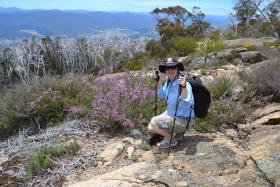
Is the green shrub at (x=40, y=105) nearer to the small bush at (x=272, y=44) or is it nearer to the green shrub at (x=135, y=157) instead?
the green shrub at (x=135, y=157)

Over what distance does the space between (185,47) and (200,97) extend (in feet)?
37.1

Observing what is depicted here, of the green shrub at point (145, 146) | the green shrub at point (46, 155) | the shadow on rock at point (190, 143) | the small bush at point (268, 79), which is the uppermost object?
the small bush at point (268, 79)

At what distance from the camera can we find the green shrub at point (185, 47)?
17.4 m

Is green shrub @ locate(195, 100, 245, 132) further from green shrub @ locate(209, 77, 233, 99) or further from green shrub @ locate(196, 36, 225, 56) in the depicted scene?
green shrub @ locate(196, 36, 225, 56)

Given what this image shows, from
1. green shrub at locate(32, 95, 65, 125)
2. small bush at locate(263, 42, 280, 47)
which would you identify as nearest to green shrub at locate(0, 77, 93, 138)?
green shrub at locate(32, 95, 65, 125)

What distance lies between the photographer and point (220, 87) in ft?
29.5

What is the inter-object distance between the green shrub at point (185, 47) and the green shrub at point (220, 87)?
26.5 feet

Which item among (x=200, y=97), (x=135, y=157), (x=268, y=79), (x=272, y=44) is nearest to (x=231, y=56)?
(x=272, y=44)

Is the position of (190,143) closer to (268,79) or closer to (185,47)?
(268,79)

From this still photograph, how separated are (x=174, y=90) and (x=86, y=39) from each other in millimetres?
13150

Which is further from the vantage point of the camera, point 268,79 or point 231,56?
point 231,56

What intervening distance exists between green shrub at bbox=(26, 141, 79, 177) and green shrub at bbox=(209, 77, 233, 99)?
9.59ft

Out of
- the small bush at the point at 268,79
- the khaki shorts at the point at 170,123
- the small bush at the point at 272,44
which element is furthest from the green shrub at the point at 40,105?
the small bush at the point at 272,44

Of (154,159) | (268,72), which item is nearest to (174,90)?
(154,159)
